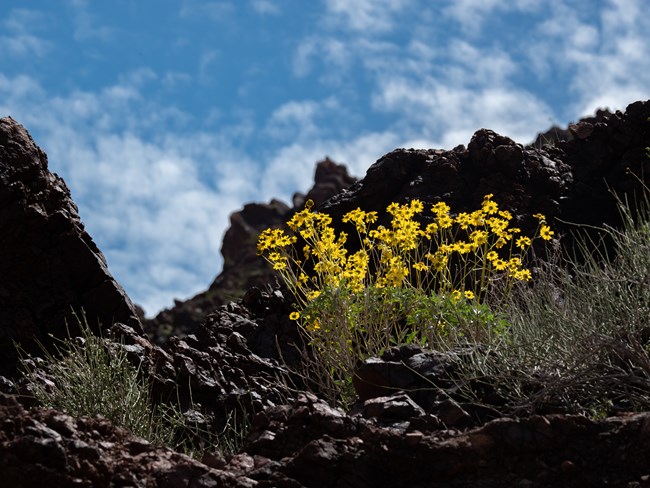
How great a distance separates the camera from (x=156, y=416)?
802cm

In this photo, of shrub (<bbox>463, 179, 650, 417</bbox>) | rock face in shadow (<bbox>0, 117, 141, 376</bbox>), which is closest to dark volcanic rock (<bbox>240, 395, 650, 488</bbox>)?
shrub (<bbox>463, 179, 650, 417</bbox>)

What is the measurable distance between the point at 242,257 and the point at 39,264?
25.3m

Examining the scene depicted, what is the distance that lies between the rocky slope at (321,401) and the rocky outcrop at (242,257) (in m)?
16.4

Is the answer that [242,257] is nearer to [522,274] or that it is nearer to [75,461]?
[522,274]

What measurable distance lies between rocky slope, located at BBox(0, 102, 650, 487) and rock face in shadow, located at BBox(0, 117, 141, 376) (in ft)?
0.05

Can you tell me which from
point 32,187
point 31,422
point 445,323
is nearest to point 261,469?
point 31,422

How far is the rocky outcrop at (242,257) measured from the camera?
31375 millimetres

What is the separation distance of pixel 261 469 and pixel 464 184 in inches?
284

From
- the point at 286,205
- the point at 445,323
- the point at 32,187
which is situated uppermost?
the point at 286,205

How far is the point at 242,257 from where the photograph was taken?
36.3 m

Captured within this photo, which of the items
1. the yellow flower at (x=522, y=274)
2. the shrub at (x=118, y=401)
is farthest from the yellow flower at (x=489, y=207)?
the shrub at (x=118, y=401)

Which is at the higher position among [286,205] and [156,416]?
[286,205]

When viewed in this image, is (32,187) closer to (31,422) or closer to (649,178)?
(31,422)

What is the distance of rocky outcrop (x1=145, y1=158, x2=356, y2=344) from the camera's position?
3138 cm
